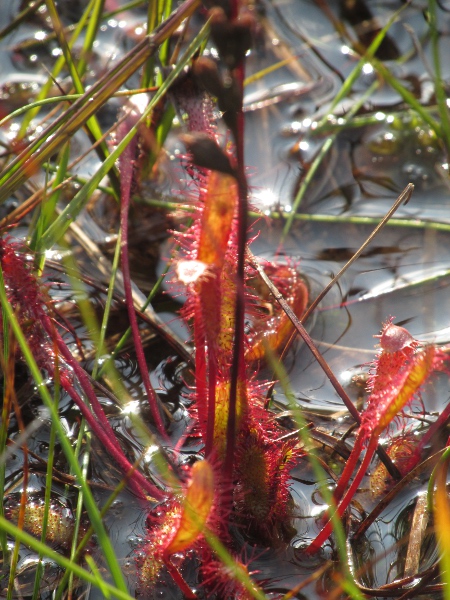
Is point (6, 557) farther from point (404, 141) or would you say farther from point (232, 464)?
point (404, 141)

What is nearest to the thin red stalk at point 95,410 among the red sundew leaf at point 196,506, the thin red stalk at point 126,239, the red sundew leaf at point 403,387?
the thin red stalk at point 126,239

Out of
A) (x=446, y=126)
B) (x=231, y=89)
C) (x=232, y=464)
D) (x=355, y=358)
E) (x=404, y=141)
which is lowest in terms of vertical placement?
(x=355, y=358)

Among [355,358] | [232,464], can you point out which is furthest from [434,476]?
[355,358]

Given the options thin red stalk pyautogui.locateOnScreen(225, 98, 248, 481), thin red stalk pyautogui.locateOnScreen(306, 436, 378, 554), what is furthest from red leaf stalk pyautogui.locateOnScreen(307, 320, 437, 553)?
thin red stalk pyautogui.locateOnScreen(225, 98, 248, 481)

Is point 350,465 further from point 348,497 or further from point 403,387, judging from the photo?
point 403,387

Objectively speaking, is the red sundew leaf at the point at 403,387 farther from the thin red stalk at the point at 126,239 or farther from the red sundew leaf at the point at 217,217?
the thin red stalk at the point at 126,239

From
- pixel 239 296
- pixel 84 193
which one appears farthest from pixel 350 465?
pixel 84 193
